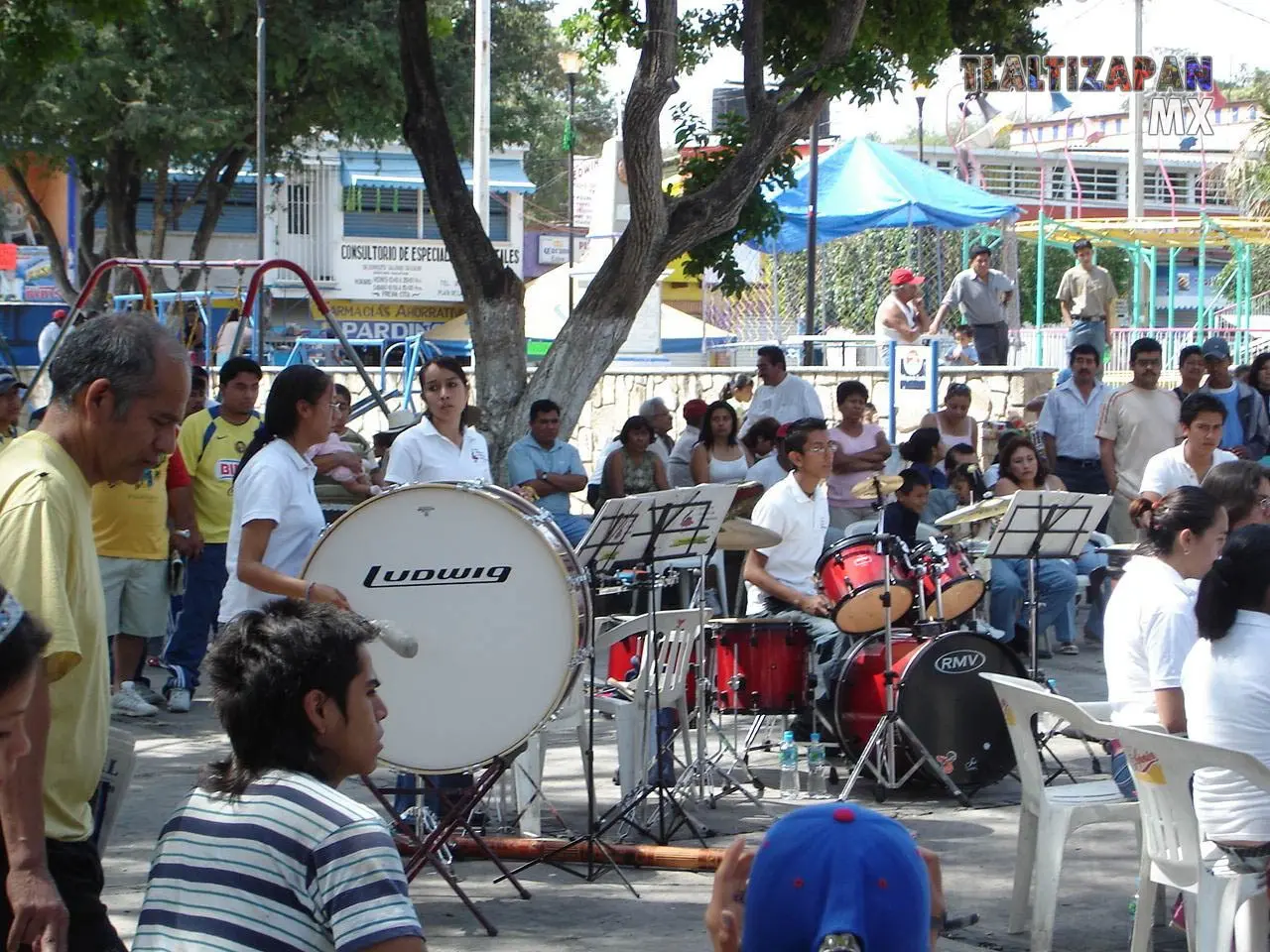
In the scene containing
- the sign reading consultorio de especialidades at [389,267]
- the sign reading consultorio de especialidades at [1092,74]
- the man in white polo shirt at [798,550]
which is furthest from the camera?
the sign reading consultorio de especialidades at [389,267]

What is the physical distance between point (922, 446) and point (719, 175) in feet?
8.59

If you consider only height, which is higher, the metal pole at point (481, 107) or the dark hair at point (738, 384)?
the metal pole at point (481, 107)

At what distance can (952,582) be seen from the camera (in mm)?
8359

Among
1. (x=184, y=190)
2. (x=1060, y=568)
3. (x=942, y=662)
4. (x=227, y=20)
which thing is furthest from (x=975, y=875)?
(x=184, y=190)

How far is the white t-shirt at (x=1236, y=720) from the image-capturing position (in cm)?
485

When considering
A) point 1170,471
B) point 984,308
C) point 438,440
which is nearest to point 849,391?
point 1170,471

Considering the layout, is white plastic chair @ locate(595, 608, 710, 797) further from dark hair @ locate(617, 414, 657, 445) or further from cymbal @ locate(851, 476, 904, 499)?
dark hair @ locate(617, 414, 657, 445)

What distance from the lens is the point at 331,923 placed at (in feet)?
8.35

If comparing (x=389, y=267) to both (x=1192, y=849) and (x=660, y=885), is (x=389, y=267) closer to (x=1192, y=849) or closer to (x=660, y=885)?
(x=660, y=885)

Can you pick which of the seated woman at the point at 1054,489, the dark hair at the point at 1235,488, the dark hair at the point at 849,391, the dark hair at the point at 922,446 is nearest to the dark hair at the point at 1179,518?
the dark hair at the point at 1235,488

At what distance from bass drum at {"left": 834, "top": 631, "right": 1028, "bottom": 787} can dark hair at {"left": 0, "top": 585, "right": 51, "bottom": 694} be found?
5970mm

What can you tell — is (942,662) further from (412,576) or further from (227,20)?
(227,20)

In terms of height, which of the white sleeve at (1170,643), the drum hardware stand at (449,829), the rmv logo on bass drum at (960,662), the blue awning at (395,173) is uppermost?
the blue awning at (395,173)

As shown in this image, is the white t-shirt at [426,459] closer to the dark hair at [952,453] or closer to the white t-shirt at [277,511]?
the white t-shirt at [277,511]
